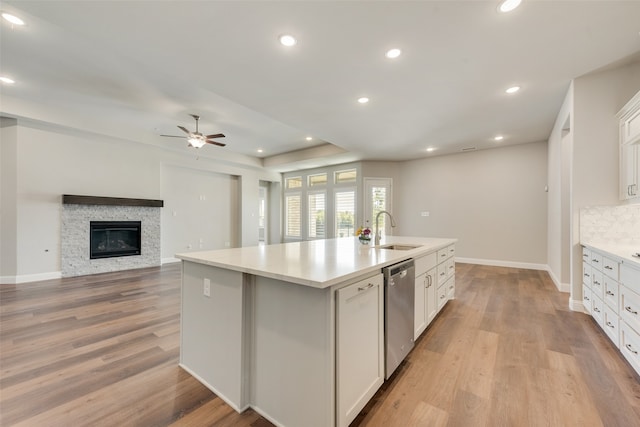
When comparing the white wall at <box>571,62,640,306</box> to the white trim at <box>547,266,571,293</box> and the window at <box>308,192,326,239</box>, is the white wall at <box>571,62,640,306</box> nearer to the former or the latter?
the white trim at <box>547,266,571,293</box>

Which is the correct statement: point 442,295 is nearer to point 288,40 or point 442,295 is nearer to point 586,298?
point 586,298

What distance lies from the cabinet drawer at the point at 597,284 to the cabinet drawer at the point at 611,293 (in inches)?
4.2

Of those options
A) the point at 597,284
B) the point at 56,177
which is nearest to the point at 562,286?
the point at 597,284

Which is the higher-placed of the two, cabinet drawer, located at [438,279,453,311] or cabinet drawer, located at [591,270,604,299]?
cabinet drawer, located at [591,270,604,299]

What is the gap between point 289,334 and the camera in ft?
4.79

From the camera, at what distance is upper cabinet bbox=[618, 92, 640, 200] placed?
2652 mm

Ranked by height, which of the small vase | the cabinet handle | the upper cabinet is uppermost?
the upper cabinet

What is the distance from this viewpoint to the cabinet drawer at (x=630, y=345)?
6.50 ft

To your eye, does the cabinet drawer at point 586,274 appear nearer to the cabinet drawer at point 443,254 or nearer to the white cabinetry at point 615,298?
the white cabinetry at point 615,298

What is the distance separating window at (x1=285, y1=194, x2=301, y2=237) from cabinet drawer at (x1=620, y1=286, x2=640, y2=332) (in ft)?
25.7

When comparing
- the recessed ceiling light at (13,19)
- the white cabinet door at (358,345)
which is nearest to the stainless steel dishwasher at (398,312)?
the white cabinet door at (358,345)

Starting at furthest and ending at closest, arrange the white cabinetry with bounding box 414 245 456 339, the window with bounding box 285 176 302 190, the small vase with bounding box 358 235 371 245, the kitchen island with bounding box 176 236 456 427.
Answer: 1. the window with bounding box 285 176 302 190
2. the small vase with bounding box 358 235 371 245
3. the white cabinetry with bounding box 414 245 456 339
4. the kitchen island with bounding box 176 236 456 427

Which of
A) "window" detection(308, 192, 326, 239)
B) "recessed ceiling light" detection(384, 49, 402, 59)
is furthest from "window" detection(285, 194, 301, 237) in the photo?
"recessed ceiling light" detection(384, 49, 402, 59)

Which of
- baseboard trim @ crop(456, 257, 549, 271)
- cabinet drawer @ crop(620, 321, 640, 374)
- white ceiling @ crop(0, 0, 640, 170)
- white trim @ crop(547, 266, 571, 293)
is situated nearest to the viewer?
cabinet drawer @ crop(620, 321, 640, 374)
